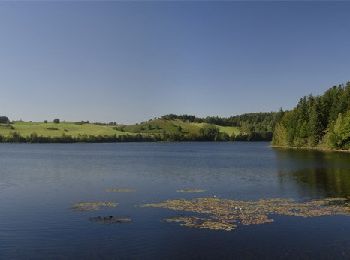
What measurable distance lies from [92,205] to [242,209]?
51.8 feet

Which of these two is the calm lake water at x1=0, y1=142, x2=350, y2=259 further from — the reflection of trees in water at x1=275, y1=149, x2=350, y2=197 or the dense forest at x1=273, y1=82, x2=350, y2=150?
the dense forest at x1=273, y1=82, x2=350, y2=150

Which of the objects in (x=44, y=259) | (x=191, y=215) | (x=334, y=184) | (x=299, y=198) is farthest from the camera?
(x=334, y=184)

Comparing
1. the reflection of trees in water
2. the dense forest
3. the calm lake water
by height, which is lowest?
the calm lake water

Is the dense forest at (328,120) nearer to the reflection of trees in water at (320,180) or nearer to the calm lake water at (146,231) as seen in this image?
the reflection of trees in water at (320,180)

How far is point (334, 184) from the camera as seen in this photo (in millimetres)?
68125

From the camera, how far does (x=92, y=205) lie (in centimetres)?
4981

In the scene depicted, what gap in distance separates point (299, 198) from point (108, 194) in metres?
23.4

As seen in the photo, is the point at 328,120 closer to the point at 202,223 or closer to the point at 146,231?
the point at 202,223

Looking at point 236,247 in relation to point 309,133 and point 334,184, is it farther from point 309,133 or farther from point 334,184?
point 309,133

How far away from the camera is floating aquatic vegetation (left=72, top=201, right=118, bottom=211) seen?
157ft

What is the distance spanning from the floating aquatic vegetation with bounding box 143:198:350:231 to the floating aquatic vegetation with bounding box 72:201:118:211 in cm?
430

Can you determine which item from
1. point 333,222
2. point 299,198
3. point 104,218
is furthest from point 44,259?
point 299,198

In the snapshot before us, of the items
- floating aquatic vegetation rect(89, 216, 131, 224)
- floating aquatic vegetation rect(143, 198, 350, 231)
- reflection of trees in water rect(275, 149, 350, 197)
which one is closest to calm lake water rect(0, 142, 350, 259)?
reflection of trees in water rect(275, 149, 350, 197)

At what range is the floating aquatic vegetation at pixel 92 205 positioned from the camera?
4800cm
